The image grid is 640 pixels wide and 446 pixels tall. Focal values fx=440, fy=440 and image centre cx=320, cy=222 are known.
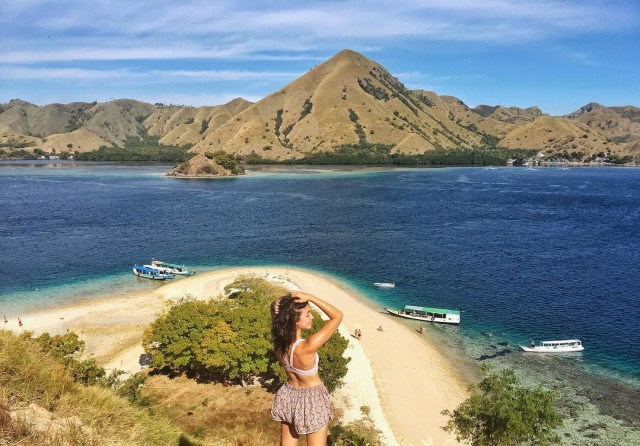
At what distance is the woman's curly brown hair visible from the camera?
638 centimetres

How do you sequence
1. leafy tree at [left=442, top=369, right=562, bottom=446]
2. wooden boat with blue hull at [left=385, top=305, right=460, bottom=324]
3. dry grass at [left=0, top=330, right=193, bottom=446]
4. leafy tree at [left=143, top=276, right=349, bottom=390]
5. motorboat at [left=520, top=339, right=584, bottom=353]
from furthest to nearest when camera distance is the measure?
wooden boat with blue hull at [left=385, top=305, right=460, bottom=324]
motorboat at [left=520, top=339, right=584, bottom=353]
leafy tree at [left=143, top=276, right=349, bottom=390]
leafy tree at [left=442, top=369, right=562, bottom=446]
dry grass at [left=0, top=330, right=193, bottom=446]

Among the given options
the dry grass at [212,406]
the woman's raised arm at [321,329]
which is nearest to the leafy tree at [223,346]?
the dry grass at [212,406]

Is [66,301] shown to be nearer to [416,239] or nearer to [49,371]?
[49,371]

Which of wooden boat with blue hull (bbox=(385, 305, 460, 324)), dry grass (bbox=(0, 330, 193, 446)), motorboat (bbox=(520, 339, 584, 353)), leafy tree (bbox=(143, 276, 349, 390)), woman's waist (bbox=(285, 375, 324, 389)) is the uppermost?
woman's waist (bbox=(285, 375, 324, 389))

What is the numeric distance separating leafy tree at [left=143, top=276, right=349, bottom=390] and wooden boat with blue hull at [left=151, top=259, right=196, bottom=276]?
29.4 meters

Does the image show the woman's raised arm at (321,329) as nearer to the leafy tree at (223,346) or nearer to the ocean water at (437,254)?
the leafy tree at (223,346)

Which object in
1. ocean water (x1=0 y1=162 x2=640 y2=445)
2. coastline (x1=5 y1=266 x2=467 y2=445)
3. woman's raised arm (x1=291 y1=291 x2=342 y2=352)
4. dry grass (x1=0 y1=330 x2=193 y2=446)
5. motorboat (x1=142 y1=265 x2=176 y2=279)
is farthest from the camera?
motorboat (x1=142 y1=265 x2=176 y2=279)

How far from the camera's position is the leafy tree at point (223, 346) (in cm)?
3186

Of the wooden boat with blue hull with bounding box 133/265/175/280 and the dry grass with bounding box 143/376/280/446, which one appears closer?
the dry grass with bounding box 143/376/280/446

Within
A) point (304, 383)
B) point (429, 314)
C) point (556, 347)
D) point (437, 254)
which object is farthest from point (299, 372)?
point (437, 254)

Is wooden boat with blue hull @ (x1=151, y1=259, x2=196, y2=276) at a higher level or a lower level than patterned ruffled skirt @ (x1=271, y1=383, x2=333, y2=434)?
lower

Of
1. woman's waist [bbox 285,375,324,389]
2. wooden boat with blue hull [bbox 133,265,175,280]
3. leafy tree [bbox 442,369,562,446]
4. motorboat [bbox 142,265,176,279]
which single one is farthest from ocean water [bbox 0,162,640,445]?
woman's waist [bbox 285,375,324,389]

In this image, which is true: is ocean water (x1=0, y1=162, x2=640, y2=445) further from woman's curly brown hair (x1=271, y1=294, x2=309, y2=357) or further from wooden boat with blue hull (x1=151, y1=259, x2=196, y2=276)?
woman's curly brown hair (x1=271, y1=294, x2=309, y2=357)

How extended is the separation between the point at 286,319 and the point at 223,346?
27.7 meters
